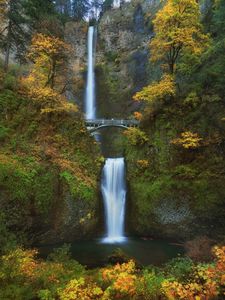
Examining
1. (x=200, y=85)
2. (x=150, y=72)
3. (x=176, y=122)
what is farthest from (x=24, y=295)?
(x=150, y=72)

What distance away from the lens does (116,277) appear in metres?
7.71

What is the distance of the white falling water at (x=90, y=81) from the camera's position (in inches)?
1344

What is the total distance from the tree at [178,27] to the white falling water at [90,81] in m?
15.0

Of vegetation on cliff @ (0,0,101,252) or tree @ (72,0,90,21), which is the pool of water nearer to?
vegetation on cliff @ (0,0,101,252)

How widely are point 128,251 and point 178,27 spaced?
1439cm

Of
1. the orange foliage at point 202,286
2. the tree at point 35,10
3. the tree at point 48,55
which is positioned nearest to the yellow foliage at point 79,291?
the orange foliage at point 202,286

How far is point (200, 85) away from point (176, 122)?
3.18 m

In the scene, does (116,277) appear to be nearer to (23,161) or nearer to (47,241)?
(47,241)

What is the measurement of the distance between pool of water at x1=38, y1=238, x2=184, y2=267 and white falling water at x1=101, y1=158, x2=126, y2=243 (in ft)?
3.30

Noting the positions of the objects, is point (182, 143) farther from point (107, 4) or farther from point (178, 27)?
point (107, 4)

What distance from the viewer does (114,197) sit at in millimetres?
18562

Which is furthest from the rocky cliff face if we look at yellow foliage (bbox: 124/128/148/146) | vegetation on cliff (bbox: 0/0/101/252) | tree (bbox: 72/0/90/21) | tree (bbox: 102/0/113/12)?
vegetation on cliff (bbox: 0/0/101/252)

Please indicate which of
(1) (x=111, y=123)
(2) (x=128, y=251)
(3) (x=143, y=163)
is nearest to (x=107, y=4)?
(1) (x=111, y=123)

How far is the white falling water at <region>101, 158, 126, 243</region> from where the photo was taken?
17438mm
